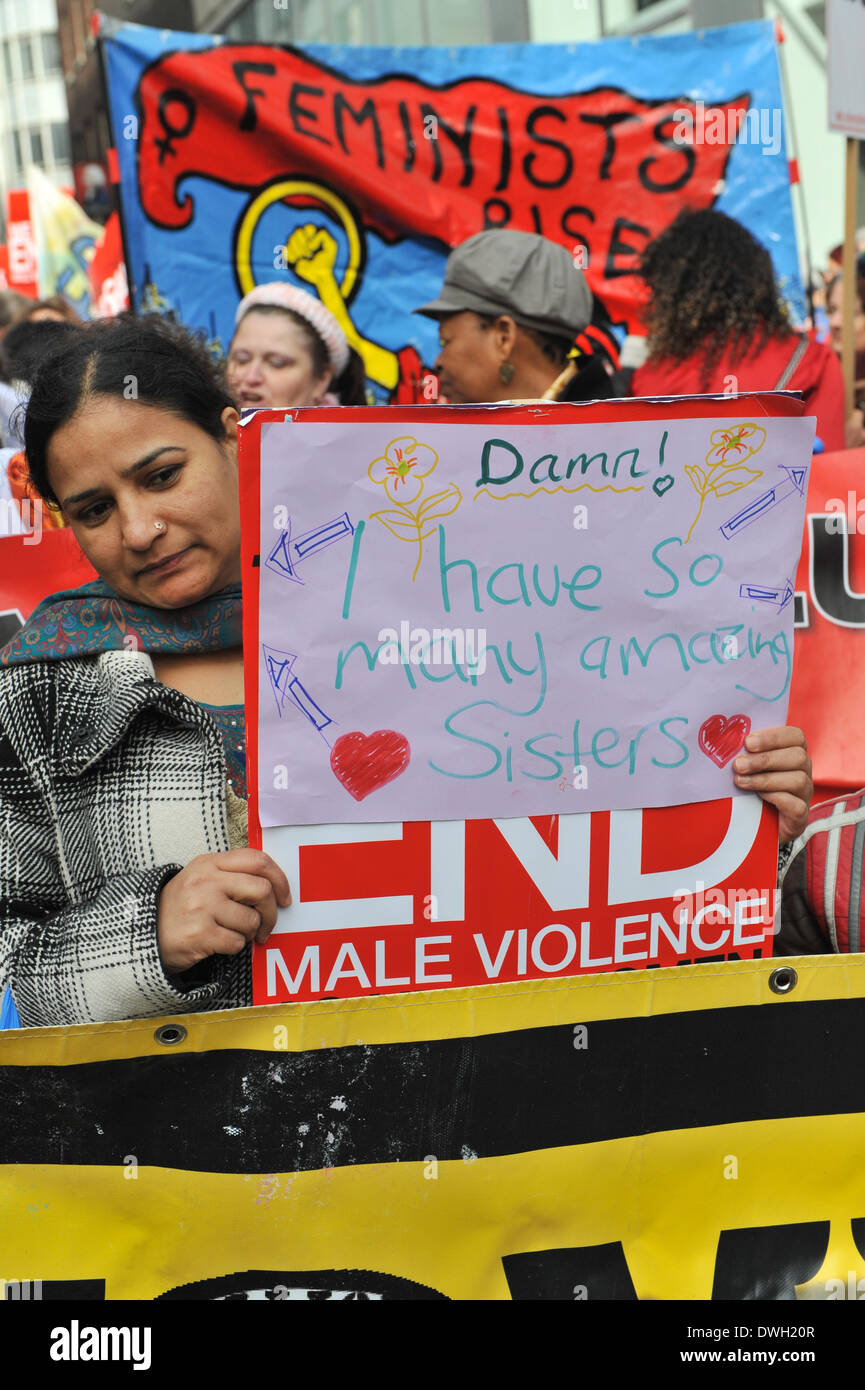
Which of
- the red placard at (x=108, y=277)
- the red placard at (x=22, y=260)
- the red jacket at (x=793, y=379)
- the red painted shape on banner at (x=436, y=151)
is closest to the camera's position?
the red jacket at (x=793, y=379)

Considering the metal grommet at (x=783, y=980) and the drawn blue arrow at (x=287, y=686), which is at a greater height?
the drawn blue arrow at (x=287, y=686)

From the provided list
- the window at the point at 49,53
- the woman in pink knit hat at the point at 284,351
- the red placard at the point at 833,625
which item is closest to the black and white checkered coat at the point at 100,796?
the red placard at the point at 833,625

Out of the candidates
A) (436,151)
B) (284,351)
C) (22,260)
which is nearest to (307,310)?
(284,351)

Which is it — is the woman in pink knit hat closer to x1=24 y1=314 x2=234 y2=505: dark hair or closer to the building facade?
x1=24 y1=314 x2=234 y2=505: dark hair

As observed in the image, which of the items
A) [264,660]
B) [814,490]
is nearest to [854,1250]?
[264,660]

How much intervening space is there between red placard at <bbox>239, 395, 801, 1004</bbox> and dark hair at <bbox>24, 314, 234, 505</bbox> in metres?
0.35

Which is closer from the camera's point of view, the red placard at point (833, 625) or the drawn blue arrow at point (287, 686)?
the drawn blue arrow at point (287, 686)

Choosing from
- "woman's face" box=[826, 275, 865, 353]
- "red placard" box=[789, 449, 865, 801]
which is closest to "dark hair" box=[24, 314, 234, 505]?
"red placard" box=[789, 449, 865, 801]

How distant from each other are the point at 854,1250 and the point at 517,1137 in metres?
0.50

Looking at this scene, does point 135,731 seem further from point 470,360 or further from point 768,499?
point 470,360

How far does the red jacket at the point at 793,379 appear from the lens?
415 cm

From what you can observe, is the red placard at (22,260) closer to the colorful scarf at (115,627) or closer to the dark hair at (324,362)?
the dark hair at (324,362)

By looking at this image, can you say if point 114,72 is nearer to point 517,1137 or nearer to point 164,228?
point 164,228

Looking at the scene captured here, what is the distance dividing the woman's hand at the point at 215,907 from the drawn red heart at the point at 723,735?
1.99 feet
